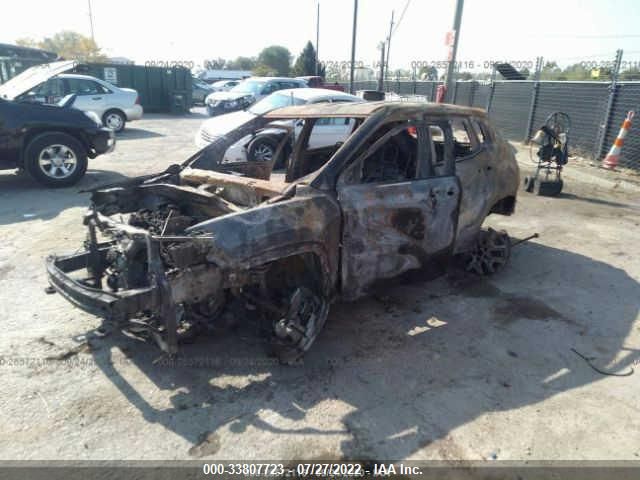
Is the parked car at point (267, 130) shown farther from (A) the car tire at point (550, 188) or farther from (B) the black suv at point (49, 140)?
(A) the car tire at point (550, 188)

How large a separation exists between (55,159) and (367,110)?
262 inches

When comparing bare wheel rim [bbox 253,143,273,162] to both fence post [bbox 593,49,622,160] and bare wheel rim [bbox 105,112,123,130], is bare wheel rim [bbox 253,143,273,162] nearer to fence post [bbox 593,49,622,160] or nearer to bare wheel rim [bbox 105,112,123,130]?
fence post [bbox 593,49,622,160]

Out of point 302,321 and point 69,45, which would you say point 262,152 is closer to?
point 302,321

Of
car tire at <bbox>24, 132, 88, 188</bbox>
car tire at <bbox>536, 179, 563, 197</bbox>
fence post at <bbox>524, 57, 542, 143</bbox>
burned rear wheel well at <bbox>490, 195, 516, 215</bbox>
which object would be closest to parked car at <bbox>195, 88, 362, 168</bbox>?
car tire at <bbox>24, 132, 88, 188</bbox>

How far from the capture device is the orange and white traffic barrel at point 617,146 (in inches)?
389

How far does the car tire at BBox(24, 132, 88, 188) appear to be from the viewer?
796cm

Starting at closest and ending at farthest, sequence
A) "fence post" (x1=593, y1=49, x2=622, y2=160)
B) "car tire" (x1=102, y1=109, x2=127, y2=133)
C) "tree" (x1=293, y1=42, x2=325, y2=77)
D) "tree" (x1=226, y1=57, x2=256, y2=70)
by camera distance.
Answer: "fence post" (x1=593, y1=49, x2=622, y2=160) → "car tire" (x1=102, y1=109, x2=127, y2=133) → "tree" (x1=293, y1=42, x2=325, y2=77) → "tree" (x1=226, y1=57, x2=256, y2=70)

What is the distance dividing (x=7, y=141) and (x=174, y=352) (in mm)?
6747

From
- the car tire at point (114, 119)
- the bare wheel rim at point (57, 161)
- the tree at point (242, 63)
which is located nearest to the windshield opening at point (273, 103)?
the bare wheel rim at point (57, 161)

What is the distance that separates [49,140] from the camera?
805 centimetres

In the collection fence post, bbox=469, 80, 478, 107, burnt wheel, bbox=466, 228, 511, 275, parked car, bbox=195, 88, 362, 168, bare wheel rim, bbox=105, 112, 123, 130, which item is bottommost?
burnt wheel, bbox=466, 228, 511, 275

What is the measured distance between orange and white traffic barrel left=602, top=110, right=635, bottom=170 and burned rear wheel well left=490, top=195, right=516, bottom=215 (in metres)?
6.54

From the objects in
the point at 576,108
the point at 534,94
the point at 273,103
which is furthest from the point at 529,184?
the point at 534,94

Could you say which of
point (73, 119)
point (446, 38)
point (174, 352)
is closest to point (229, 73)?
point (446, 38)
